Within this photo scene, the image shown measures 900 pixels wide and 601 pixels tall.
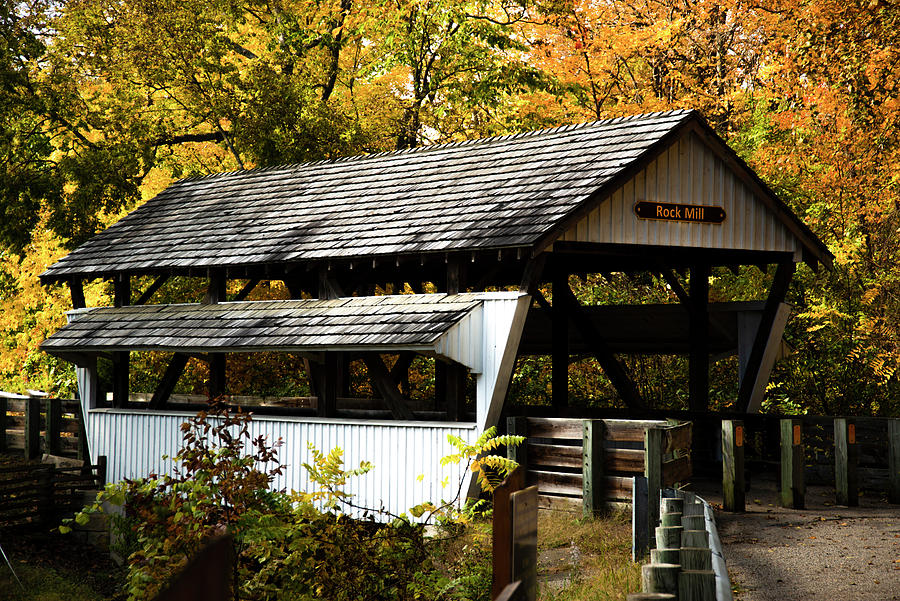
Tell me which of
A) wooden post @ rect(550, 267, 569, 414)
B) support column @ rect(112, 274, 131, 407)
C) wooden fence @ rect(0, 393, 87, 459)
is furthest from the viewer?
wooden fence @ rect(0, 393, 87, 459)

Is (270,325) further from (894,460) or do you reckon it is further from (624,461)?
(894,460)

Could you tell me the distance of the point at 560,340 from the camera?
17.0 m

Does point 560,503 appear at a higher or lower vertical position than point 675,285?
lower

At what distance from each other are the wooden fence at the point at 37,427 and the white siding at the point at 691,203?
10.1 m

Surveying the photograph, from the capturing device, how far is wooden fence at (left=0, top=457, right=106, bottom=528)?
16.7 metres

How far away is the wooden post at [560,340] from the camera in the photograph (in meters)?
17.0

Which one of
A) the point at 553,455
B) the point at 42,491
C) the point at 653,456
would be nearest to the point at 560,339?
the point at 553,455

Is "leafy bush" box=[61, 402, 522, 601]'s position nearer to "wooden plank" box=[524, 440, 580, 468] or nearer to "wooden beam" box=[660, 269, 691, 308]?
"wooden plank" box=[524, 440, 580, 468]

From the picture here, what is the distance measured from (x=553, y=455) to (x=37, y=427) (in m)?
11.1

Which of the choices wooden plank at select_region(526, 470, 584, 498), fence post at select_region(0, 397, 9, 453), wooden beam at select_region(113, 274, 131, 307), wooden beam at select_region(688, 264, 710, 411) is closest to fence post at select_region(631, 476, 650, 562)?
wooden plank at select_region(526, 470, 584, 498)

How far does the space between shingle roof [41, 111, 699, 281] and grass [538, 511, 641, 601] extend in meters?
3.34

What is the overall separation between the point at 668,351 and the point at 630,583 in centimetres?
1026

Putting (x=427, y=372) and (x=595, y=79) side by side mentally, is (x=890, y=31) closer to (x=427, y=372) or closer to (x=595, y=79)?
(x=595, y=79)

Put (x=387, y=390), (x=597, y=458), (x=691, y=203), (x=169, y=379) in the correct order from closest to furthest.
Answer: (x=597, y=458) → (x=387, y=390) → (x=691, y=203) → (x=169, y=379)
